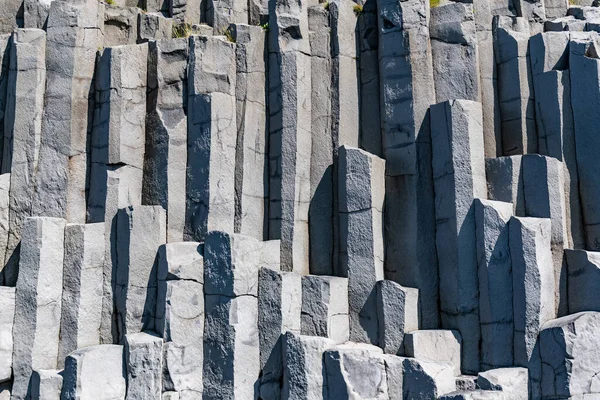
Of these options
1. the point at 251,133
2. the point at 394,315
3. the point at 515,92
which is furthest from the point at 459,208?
the point at 251,133

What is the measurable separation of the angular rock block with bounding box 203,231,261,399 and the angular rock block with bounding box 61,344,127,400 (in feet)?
3.06

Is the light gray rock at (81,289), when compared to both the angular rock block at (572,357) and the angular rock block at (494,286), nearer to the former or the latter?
the angular rock block at (494,286)

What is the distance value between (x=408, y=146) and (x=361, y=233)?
1.23 m

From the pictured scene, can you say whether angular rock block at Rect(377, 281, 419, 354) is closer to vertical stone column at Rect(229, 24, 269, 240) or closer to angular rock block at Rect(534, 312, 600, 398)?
angular rock block at Rect(534, 312, 600, 398)

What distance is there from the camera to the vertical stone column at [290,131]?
8836 millimetres

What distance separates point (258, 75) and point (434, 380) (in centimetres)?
426

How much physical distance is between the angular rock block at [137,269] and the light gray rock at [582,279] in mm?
4618

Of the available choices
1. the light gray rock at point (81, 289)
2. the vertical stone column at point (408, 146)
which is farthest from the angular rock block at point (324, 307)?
the light gray rock at point (81, 289)

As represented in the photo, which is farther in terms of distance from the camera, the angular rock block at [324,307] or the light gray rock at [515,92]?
the light gray rock at [515,92]

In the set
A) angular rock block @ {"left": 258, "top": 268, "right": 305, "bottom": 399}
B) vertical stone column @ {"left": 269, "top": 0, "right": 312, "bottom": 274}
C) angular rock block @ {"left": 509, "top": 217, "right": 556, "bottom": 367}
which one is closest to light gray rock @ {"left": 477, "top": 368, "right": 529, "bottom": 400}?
angular rock block @ {"left": 509, "top": 217, "right": 556, "bottom": 367}

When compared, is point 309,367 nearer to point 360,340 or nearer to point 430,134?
point 360,340

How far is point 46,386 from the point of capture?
25.6 ft

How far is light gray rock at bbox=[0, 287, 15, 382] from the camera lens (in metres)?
8.05

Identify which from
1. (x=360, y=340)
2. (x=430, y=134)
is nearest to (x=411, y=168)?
(x=430, y=134)
